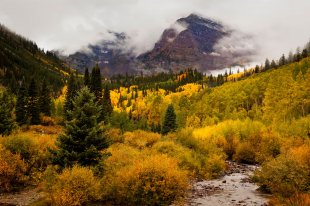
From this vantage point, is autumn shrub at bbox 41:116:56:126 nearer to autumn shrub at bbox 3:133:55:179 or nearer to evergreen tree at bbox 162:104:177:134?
evergreen tree at bbox 162:104:177:134

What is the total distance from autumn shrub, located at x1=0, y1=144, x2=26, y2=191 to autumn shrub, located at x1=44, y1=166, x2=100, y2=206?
5993mm

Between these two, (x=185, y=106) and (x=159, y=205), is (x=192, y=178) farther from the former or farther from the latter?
(x=185, y=106)

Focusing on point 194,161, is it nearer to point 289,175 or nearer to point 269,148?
point 289,175

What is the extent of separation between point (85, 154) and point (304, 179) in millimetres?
18243

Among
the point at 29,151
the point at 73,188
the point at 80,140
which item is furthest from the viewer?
the point at 29,151

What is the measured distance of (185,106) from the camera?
156750 mm

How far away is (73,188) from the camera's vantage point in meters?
23.4

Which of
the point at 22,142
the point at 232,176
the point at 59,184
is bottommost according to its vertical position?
the point at 232,176

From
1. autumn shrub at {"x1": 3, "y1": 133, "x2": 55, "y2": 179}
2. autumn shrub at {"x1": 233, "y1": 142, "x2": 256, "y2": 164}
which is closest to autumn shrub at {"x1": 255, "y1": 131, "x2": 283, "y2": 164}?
autumn shrub at {"x1": 233, "y1": 142, "x2": 256, "y2": 164}

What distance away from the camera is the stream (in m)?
29.5

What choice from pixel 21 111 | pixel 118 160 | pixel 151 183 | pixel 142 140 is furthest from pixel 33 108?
pixel 151 183

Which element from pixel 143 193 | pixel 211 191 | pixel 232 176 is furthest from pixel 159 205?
pixel 232 176

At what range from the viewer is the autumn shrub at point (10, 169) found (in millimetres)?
28661

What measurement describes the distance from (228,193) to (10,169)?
20.2 meters
